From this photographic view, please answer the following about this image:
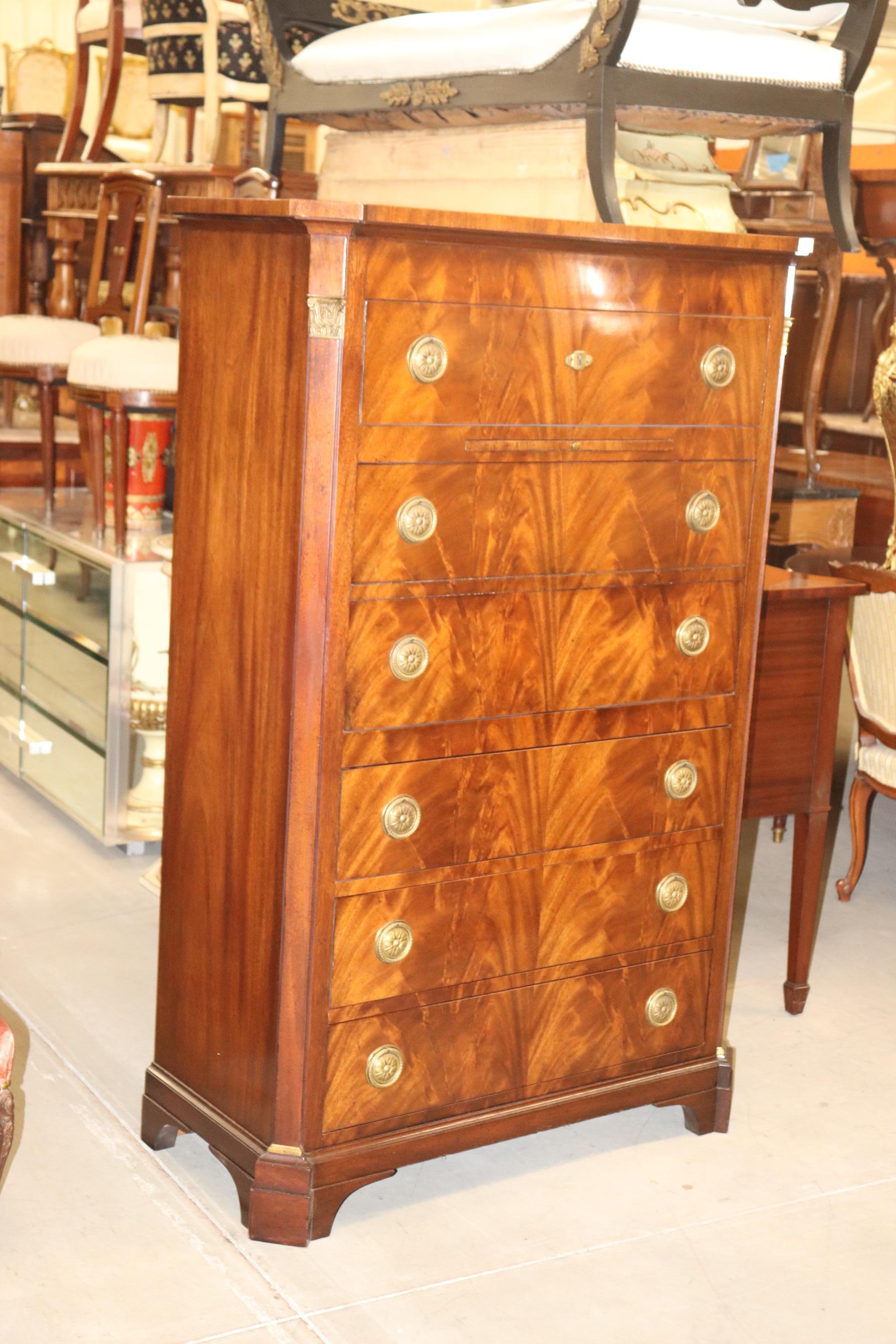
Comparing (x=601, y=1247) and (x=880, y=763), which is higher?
(x=880, y=763)

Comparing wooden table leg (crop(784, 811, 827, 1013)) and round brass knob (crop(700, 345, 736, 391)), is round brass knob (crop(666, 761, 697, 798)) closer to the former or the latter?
round brass knob (crop(700, 345, 736, 391))

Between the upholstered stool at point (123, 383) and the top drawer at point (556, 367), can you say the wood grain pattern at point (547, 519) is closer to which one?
the top drawer at point (556, 367)

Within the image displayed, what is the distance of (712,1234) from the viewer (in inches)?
98.0

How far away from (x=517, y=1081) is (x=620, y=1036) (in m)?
0.21

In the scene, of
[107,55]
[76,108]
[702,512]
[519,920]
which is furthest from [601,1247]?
[107,55]

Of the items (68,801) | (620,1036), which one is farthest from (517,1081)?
(68,801)

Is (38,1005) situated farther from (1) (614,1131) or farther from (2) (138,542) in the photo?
(2) (138,542)

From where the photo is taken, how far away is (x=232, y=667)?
7.82 ft

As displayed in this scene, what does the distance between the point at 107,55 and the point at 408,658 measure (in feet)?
19.6

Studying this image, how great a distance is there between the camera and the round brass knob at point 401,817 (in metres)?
2.31

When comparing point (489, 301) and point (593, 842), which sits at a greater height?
point (489, 301)

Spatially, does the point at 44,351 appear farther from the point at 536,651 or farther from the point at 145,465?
the point at 536,651

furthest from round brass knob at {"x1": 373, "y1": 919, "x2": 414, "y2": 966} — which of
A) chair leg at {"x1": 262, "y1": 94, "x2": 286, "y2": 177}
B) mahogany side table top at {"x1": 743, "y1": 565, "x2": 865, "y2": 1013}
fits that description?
chair leg at {"x1": 262, "y1": 94, "x2": 286, "y2": 177}

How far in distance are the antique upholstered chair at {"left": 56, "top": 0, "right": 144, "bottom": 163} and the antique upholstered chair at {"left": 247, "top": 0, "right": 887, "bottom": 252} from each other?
4618mm
